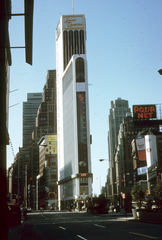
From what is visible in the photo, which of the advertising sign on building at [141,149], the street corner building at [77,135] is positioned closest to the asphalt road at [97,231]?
the advertising sign on building at [141,149]

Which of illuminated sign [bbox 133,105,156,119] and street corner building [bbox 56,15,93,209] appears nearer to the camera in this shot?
illuminated sign [bbox 133,105,156,119]

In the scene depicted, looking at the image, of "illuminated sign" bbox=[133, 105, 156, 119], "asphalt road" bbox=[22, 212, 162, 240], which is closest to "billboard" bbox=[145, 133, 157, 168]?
"illuminated sign" bbox=[133, 105, 156, 119]

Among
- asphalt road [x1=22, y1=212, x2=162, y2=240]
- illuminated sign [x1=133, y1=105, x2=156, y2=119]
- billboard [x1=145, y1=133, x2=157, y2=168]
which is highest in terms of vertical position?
illuminated sign [x1=133, y1=105, x2=156, y2=119]

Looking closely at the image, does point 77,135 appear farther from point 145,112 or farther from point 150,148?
point 145,112

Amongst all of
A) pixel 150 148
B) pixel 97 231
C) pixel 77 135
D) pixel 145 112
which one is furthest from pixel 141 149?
pixel 97 231

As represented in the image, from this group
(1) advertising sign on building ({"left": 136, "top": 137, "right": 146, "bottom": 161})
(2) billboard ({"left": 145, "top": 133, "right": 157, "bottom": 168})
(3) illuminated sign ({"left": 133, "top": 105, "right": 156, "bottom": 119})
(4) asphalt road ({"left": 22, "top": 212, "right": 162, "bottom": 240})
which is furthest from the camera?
(1) advertising sign on building ({"left": 136, "top": 137, "right": 146, "bottom": 161})

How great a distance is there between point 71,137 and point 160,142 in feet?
206

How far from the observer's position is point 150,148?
4660 inches

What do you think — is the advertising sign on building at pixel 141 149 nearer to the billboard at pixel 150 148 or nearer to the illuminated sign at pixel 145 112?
the billboard at pixel 150 148

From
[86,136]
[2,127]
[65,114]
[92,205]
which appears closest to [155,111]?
[92,205]

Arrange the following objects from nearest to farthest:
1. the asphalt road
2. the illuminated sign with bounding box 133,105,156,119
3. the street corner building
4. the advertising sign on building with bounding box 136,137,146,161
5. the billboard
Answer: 1. the asphalt road
2. the illuminated sign with bounding box 133,105,156,119
3. the billboard
4. the advertising sign on building with bounding box 136,137,146,161
5. the street corner building

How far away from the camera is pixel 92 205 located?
247ft

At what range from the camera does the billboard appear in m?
116

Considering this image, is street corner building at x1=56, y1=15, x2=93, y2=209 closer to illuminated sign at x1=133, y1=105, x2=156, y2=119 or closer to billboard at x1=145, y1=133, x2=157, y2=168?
billboard at x1=145, y1=133, x2=157, y2=168
